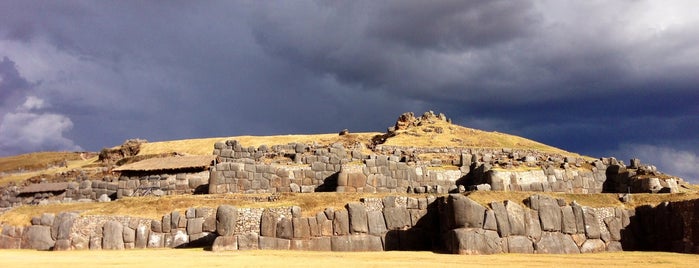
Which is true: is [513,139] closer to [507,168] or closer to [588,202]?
[507,168]

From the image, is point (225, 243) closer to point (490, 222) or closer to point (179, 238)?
point (179, 238)

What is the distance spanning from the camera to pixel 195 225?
18.8m

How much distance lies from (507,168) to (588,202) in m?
10.1

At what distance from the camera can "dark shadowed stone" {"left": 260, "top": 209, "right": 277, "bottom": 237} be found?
1666cm

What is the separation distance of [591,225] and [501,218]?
341cm

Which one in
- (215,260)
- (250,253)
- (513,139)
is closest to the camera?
(215,260)

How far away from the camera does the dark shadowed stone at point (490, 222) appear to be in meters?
15.7

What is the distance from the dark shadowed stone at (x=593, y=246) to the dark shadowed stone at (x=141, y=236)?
48.3 ft

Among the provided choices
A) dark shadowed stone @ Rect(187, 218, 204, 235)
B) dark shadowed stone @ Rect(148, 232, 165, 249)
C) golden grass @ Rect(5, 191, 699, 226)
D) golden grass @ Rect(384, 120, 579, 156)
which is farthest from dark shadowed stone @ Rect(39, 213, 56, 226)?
golden grass @ Rect(384, 120, 579, 156)

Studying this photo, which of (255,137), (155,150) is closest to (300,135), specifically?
(255,137)

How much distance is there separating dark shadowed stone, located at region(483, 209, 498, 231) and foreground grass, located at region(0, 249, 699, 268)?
41.8 inches

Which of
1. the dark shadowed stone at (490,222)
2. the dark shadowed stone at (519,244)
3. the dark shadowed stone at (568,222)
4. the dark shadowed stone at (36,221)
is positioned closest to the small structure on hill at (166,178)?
the dark shadowed stone at (36,221)

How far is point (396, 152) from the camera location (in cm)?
4403

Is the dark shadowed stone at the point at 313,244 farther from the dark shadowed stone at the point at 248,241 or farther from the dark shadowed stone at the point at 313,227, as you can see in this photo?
the dark shadowed stone at the point at 248,241
